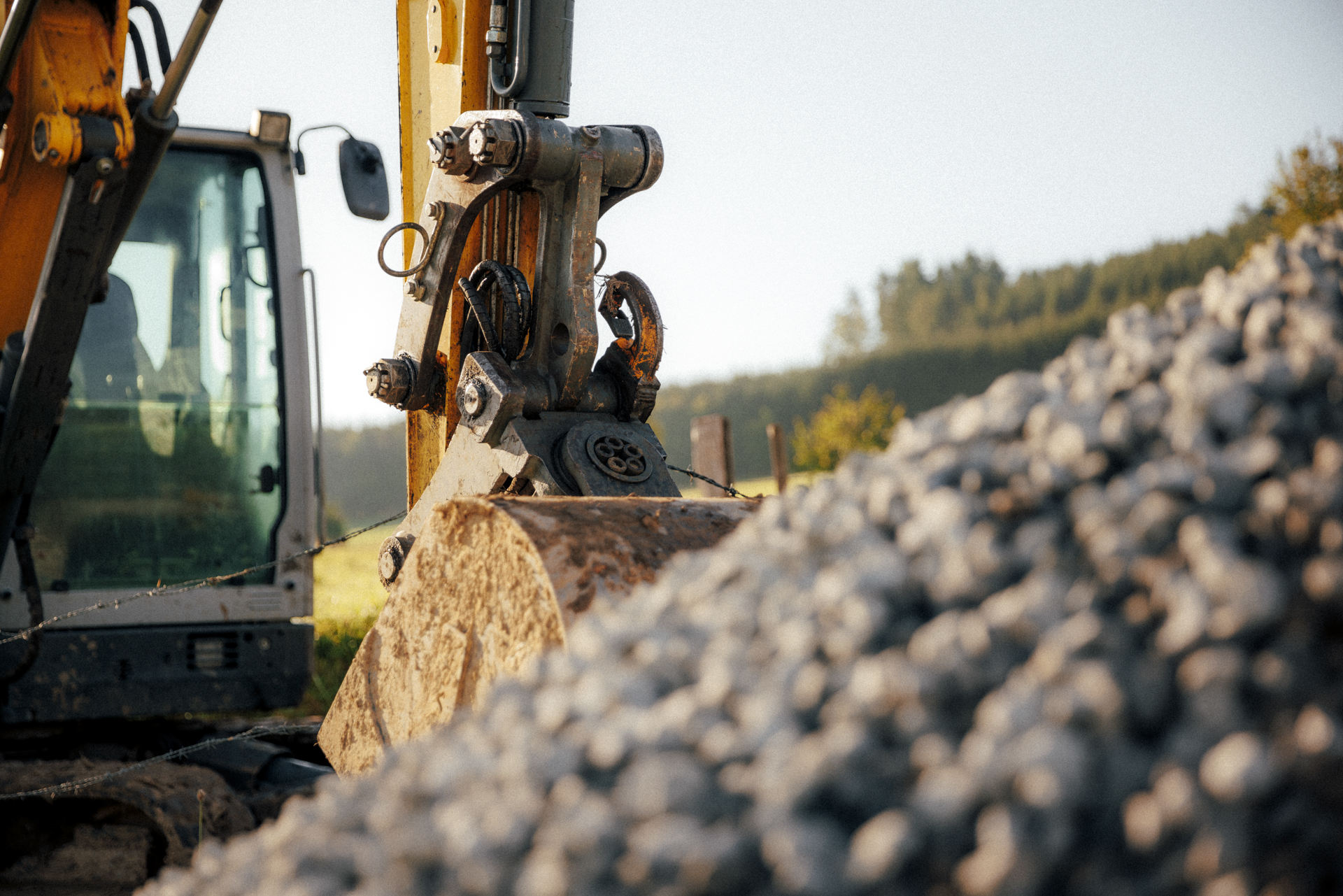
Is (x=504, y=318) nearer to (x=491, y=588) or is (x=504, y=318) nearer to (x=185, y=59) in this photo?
(x=491, y=588)

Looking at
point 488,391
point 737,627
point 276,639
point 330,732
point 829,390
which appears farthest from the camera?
point 829,390

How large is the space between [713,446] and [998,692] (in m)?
8.50

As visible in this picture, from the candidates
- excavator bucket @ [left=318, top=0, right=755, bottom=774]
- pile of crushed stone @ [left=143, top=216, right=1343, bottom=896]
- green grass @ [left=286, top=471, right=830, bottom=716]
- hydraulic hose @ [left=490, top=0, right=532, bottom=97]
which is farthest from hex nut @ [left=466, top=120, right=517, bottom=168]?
green grass @ [left=286, top=471, right=830, bottom=716]

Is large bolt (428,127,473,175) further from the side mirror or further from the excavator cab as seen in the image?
the excavator cab

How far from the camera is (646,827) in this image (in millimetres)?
707

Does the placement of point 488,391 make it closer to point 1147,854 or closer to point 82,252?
point 82,252

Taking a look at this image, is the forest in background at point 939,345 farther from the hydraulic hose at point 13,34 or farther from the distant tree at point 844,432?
the hydraulic hose at point 13,34

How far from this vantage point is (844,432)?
3117 cm

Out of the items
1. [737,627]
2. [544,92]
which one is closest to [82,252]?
[544,92]

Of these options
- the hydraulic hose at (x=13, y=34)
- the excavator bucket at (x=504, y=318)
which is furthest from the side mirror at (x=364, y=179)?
the hydraulic hose at (x=13, y=34)

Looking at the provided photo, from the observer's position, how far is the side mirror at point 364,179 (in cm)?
366

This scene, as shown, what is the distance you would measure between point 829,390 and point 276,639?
→ 41.8 metres

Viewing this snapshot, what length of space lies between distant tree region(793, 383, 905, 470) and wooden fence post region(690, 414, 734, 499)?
19142mm

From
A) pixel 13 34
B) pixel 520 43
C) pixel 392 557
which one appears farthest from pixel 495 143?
pixel 13 34
